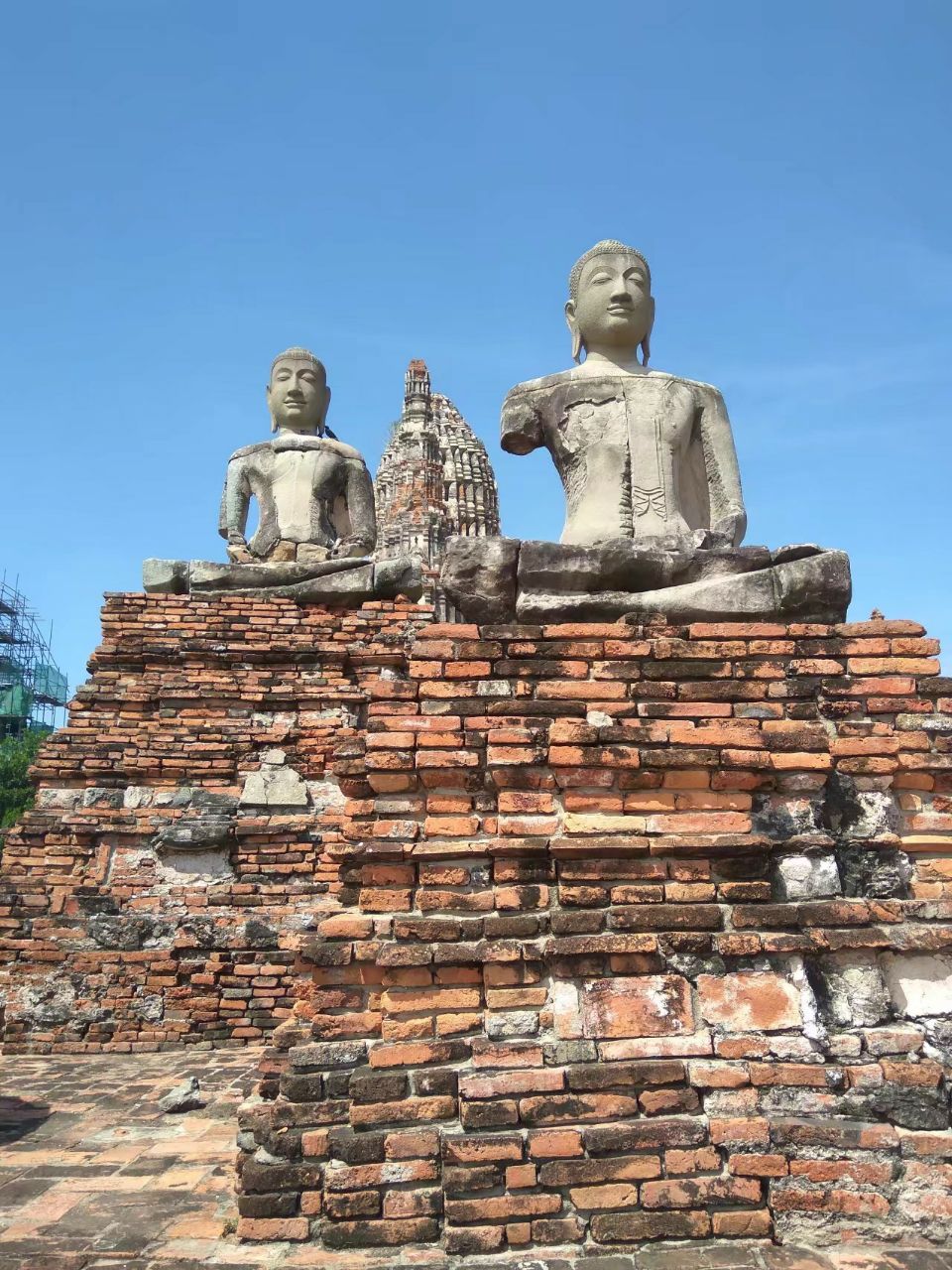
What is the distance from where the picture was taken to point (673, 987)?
3.20 metres

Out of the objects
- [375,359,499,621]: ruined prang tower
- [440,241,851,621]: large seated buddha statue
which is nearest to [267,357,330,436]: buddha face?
[440,241,851,621]: large seated buddha statue

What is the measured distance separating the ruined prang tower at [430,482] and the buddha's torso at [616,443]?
96.1 ft

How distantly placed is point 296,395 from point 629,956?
6729mm

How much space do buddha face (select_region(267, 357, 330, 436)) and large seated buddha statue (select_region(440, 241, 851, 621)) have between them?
3.98 m

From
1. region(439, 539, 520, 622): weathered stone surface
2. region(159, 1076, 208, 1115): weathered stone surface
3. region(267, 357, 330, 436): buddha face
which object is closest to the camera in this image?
region(439, 539, 520, 622): weathered stone surface

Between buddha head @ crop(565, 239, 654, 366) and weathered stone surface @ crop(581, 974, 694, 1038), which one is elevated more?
buddha head @ crop(565, 239, 654, 366)

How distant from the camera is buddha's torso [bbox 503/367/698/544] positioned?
4.77 meters

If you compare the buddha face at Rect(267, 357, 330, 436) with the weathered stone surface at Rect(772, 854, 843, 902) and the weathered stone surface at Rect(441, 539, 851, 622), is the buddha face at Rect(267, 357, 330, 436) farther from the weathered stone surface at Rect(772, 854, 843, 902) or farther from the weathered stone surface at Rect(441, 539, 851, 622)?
the weathered stone surface at Rect(772, 854, 843, 902)

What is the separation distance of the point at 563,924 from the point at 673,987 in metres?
0.41

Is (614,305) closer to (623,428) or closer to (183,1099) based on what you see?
(623,428)

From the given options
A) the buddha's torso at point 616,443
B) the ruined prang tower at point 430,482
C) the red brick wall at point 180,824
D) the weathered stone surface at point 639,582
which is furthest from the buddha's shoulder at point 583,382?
the ruined prang tower at point 430,482

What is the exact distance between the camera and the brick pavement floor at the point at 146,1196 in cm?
283

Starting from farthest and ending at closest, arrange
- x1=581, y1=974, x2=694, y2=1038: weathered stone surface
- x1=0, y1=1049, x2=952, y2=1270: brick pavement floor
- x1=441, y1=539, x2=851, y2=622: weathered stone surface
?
x1=441, y1=539, x2=851, y2=622: weathered stone surface
x1=581, y1=974, x2=694, y2=1038: weathered stone surface
x1=0, y1=1049, x2=952, y2=1270: brick pavement floor

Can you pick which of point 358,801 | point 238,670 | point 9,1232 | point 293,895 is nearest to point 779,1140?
point 358,801
